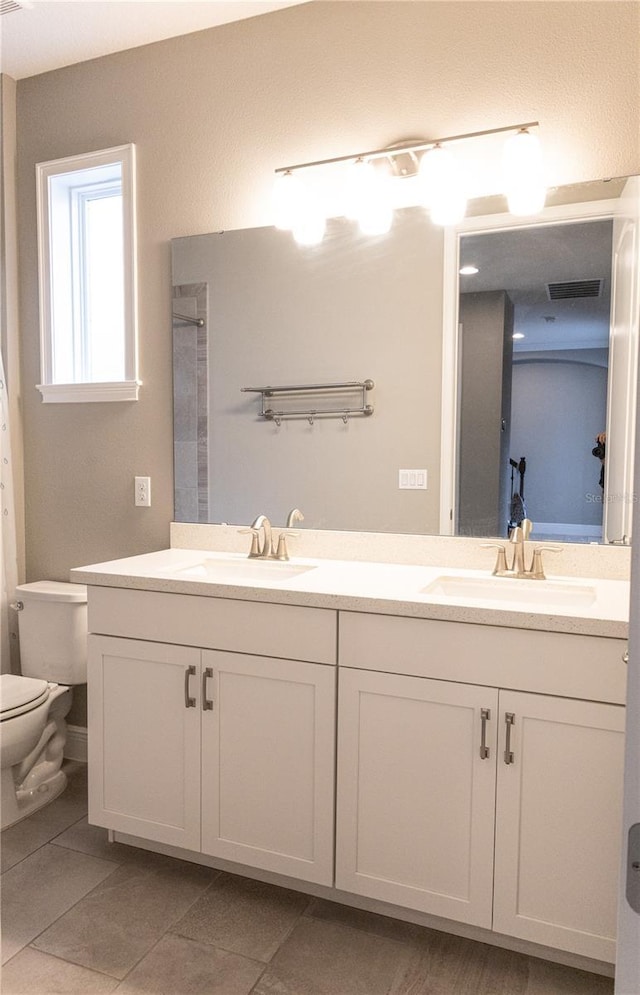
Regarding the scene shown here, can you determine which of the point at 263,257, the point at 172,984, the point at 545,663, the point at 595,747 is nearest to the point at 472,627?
the point at 545,663

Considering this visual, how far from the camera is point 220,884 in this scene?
1907 millimetres

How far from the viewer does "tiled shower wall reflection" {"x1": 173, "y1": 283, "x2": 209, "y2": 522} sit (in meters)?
2.37

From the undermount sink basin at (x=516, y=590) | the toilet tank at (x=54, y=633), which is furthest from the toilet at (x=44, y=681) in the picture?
the undermount sink basin at (x=516, y=590)

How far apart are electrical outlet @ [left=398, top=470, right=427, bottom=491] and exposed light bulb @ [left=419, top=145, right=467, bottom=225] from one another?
2.39ft

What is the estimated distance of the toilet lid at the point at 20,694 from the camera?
83.4 inches

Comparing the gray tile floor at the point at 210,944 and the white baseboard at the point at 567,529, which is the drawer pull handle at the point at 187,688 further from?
the white baseboard at the point at 567,529

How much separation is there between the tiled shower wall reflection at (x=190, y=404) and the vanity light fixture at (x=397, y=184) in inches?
16.5

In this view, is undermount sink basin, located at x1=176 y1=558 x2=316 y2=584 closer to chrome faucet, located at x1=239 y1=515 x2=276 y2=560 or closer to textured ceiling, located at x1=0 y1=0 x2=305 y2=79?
chrome faucet, located at x1=239 y1=515 x2=276 y2=560

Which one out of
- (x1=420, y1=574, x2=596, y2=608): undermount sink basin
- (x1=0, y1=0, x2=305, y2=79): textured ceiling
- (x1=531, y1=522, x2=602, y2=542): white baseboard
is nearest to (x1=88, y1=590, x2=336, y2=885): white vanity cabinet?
(x1=420, y1=574, x2=596, y2=608): undermount sink basin

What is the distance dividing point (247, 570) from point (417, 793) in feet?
2.78

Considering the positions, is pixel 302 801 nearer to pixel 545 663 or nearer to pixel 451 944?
pixel 451 944

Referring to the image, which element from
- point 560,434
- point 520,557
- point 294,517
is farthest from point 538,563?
point 294,517

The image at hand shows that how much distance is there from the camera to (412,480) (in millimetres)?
2068

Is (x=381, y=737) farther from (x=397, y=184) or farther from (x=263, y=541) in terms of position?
(x=397, y=184)
